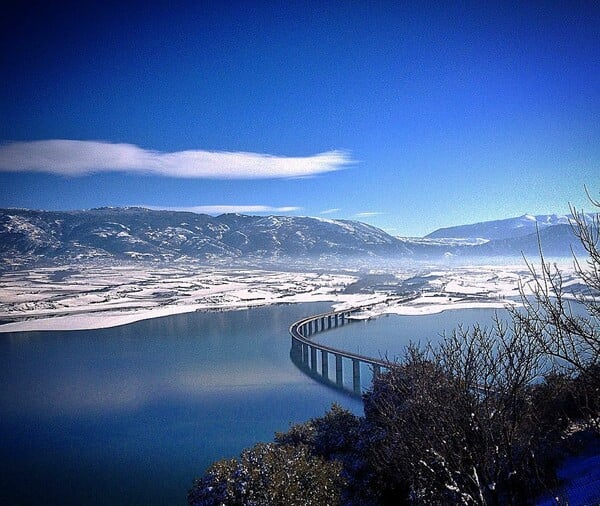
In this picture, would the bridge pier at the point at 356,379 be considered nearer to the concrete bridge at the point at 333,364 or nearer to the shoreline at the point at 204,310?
the concrete bridge at the point at 333,364

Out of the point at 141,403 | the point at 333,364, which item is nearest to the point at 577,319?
the point at 141,403

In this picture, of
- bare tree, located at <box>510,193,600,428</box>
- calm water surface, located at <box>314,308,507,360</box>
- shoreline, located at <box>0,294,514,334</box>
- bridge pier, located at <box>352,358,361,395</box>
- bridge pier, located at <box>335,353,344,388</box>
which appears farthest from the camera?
shoreline, located at <box>0,294,514,334</box>

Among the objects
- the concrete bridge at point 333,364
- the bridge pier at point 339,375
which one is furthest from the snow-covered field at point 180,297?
the bridge pier at point 339,375

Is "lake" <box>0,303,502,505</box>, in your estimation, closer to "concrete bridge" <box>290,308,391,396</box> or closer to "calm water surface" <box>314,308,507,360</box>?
"calm water surface" <box>314,308,507,360</box>

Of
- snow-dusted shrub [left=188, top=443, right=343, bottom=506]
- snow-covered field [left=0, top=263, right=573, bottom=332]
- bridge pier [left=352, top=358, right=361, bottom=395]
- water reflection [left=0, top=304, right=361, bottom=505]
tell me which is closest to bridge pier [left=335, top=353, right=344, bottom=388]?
bridge pier [left=352, top=358, right=361, bottom=395]

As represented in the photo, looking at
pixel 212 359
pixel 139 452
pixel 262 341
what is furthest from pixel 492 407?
pixel 262 341

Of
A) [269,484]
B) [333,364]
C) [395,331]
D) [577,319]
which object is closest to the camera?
[577,319]

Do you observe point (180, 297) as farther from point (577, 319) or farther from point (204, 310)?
point (577, 319)
